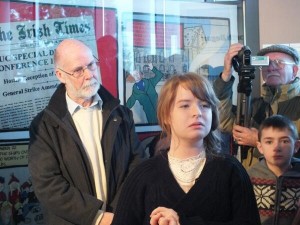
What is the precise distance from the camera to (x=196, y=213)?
4.46 ft

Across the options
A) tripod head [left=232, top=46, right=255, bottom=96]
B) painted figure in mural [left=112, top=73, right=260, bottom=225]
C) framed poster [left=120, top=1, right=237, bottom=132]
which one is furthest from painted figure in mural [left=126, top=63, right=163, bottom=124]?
painted figure in mural [left=112, top=73, right=260, bottom=225]

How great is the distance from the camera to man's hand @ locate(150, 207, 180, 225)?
1265 millimetres

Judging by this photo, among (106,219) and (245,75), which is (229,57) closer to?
(245,75)

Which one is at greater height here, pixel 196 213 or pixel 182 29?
pixel 182 29

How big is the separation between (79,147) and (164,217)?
2.38 ft

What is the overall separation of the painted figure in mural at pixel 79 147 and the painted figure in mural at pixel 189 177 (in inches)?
17.1

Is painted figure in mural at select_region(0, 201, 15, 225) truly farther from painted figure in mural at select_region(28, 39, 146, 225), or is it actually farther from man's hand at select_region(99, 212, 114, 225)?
man's hand at select_region(99, 212, 114, 225)

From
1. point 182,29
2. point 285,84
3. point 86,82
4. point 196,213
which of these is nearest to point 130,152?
point 86,82

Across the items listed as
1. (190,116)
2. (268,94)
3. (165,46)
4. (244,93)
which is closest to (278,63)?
(268,94)

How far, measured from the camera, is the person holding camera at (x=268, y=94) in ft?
7.32

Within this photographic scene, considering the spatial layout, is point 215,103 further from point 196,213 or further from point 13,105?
point 13,105

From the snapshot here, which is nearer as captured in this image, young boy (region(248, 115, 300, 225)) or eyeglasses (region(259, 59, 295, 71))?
young boy (region(248, 115, 300, 225))

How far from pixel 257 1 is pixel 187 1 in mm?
578

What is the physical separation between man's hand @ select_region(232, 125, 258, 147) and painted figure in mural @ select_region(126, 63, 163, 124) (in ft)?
2.26
